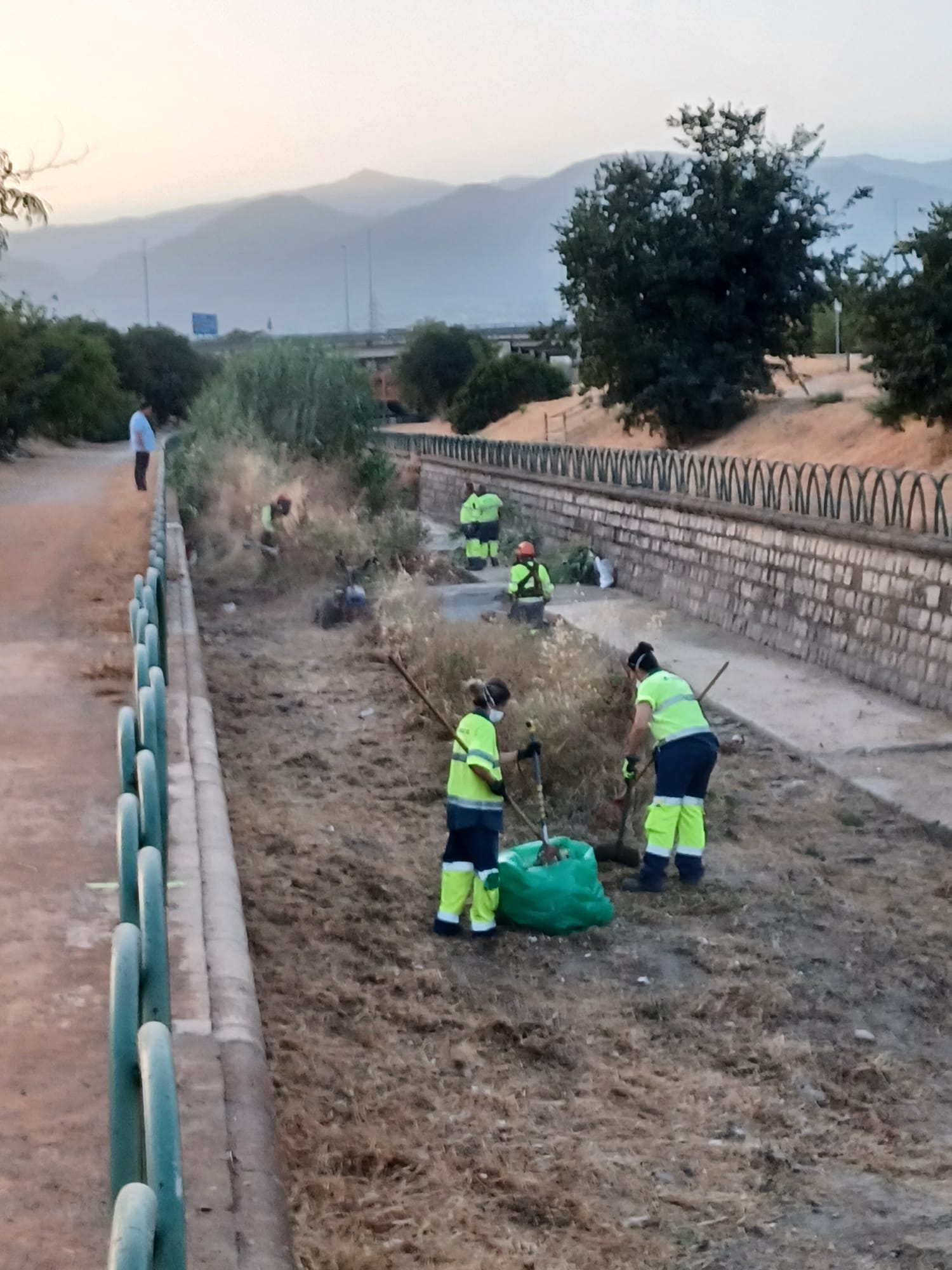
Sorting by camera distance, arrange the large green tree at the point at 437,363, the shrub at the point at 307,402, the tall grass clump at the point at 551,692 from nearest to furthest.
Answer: the tall grass clump at the point at 551,692
the shrub at the point at 307,402
the large green tree at the point at 437,363

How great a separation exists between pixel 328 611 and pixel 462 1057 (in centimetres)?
1146

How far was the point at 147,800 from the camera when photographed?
4668 mm

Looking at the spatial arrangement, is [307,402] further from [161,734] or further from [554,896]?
[161,734]

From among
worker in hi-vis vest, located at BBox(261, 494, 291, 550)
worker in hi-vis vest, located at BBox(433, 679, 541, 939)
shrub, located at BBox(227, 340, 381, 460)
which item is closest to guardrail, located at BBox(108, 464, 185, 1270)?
worker in hi-vis vest, located at BBox(433, 679, 541, 939)

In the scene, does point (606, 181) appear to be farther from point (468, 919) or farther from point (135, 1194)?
point (135, 1194)

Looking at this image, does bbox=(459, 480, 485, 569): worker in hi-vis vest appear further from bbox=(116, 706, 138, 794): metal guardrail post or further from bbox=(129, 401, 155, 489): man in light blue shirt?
bbox=(116, 706, 138, 794): metal guardrail post

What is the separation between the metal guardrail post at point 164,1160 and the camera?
2.52m

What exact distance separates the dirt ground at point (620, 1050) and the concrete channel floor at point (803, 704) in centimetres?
57

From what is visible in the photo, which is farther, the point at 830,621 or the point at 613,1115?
the point at 830,621

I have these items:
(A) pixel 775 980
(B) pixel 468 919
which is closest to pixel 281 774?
(B) pixel 468 919

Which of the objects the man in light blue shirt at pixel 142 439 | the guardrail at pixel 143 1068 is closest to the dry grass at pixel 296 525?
the man in light blue shirt at pixel 142 439

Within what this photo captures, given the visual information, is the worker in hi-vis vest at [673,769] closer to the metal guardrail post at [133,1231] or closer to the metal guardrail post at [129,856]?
the metal guardrail post at [129,856]

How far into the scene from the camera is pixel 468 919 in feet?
23.9

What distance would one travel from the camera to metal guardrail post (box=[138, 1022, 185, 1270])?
252 cm
